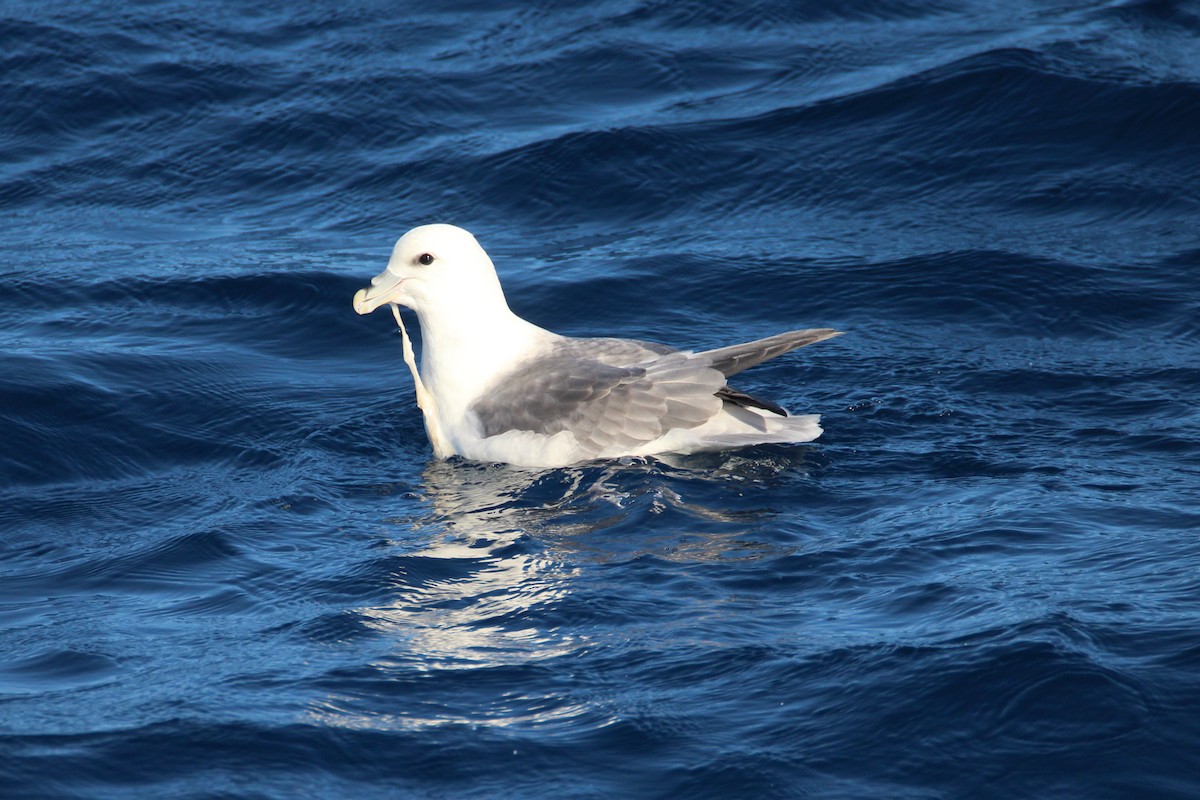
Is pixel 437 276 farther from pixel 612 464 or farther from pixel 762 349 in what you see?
pixel 762 349

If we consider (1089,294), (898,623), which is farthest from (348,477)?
(1089,294)

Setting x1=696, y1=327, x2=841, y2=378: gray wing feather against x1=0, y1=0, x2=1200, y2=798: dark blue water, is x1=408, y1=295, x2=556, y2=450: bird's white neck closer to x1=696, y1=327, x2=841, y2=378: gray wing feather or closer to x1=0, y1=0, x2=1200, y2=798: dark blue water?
x1=0, y1=0, x2=1200, y2=798: dark blue water

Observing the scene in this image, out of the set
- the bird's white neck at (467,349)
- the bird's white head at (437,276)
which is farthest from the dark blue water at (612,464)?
the bird's white head at (437,276)

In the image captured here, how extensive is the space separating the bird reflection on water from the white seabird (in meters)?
0.11

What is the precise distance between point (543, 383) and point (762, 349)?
105cm

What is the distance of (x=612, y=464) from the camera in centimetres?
662

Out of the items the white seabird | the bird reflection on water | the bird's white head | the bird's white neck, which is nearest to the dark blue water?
the bird reflection on water

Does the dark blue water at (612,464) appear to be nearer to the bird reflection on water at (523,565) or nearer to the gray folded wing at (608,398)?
the bird reflection on water at (523,565)

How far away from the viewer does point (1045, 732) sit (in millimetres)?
4520

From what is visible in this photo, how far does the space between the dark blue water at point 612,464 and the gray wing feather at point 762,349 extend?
17.5 inches

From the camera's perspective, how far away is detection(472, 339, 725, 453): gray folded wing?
6.62 meters

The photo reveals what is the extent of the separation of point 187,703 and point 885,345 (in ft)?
14.6

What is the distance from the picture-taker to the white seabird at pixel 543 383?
6629mm

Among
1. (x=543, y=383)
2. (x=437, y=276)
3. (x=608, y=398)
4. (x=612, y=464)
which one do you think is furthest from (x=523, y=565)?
(x=437, y=276)
